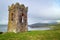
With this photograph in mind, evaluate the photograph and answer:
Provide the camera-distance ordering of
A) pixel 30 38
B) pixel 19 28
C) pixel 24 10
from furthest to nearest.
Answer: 1. pixel 24 10
2. pixel 19 28
3. pixel 30 38

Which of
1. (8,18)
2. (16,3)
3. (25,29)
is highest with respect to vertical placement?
(16,3)

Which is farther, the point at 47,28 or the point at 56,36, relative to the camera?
the point at 47,28

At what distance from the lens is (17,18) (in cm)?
2723

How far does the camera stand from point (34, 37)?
56.2 feet

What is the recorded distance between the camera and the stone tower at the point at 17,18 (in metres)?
27.2

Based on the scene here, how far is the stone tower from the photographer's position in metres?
27.2

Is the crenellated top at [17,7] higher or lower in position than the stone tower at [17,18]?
higher

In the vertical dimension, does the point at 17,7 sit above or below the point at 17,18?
above

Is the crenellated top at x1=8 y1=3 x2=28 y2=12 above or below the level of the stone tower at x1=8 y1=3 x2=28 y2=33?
above

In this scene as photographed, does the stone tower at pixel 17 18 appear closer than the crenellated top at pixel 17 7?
Yes

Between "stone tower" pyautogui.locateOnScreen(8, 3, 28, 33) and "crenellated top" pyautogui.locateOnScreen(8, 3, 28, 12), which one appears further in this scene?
"crenellated top" pyautogui.locateOnScreen(8, 3, 28, 12)

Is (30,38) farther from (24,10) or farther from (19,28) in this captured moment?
(24,10)

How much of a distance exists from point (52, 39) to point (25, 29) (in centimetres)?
1207

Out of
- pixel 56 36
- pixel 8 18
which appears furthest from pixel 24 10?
pixel 56 36
